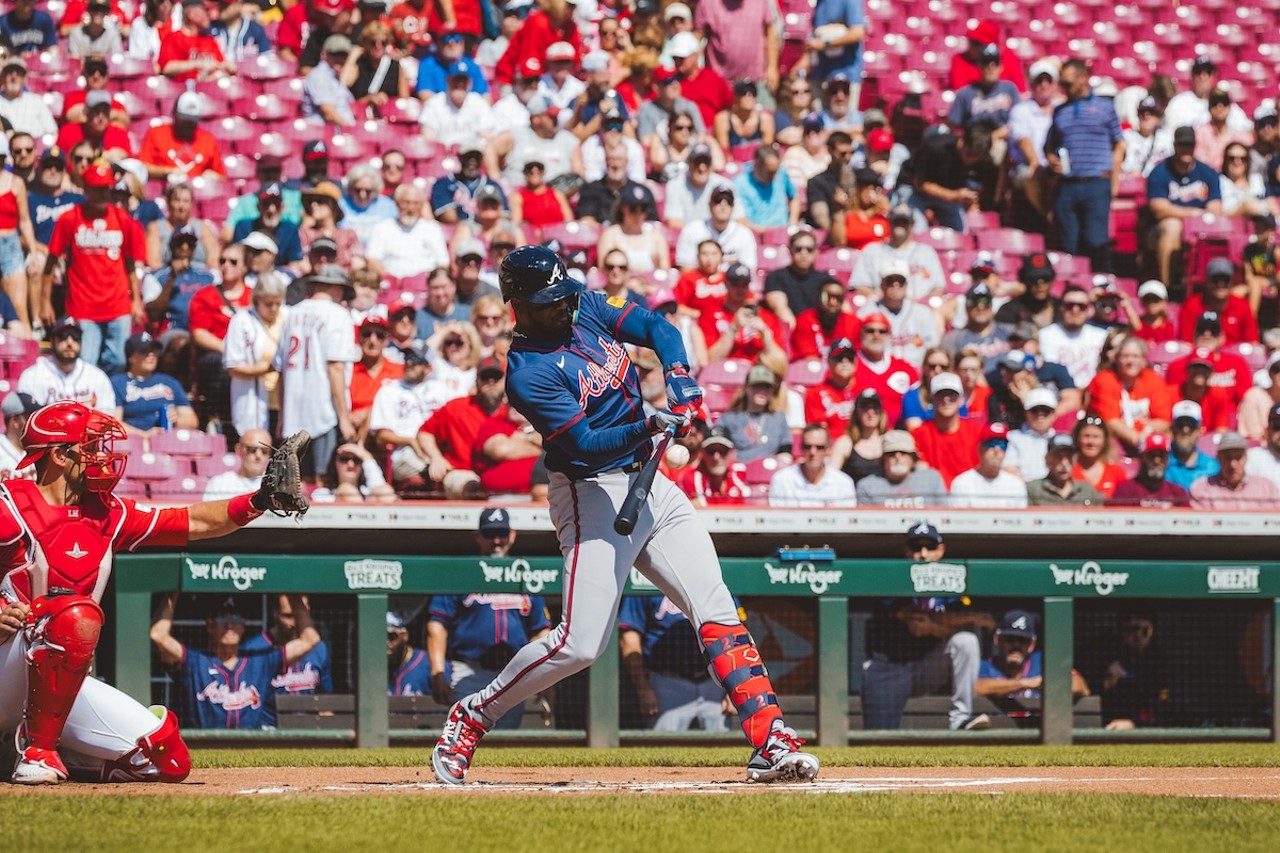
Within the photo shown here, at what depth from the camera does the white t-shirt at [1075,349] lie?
38.9 feet

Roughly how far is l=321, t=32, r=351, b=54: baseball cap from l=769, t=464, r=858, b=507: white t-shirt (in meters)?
5.77

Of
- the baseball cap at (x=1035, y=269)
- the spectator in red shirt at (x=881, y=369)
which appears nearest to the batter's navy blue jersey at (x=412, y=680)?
the spectator in red shirt at (x=881, y=369)

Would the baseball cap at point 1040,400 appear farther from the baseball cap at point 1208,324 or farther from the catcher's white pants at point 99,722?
the catcher's white pants at point 99,722

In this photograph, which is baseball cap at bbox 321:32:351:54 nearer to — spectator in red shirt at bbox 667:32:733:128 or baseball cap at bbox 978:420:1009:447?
spectator in red shirt at bbox 667:32:733:128

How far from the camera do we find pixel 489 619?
27.8 ft

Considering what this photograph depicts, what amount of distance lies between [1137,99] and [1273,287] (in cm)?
297

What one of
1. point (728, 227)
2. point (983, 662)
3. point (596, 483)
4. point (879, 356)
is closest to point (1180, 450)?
point (879, 356)

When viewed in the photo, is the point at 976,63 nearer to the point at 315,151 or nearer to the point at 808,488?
the point at 315,151

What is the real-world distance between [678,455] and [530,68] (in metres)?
5.41

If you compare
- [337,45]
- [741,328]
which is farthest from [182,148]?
[741,328]

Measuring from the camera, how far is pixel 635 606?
8602 mm

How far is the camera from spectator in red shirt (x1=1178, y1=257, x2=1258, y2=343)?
12555mm

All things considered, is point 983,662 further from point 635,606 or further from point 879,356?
point 879,356

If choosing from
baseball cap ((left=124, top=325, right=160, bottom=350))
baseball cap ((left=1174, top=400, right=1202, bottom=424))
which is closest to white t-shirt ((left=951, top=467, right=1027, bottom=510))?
baseball cap ((left=1174, top=400, right=1202, bottom=424))
